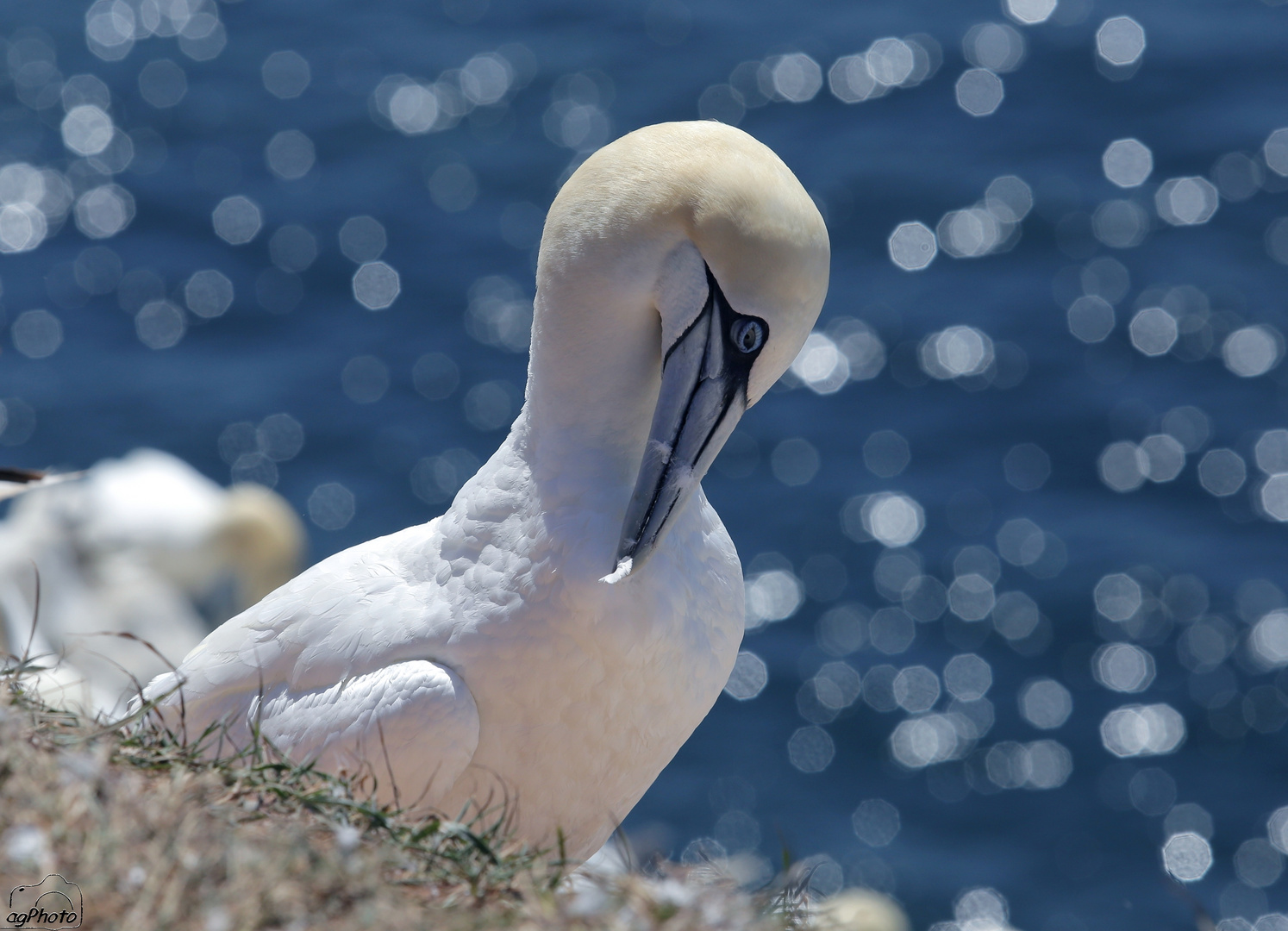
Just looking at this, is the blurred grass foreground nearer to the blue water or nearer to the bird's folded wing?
the bird's folded wing

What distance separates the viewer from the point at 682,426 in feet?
11.6

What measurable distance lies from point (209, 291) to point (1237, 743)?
10.8m

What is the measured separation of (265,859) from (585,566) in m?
1.42

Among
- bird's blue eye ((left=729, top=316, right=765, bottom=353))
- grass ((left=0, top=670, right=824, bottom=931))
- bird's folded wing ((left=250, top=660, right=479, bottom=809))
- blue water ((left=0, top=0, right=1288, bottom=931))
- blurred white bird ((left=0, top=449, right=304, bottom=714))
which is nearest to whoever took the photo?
grass ((left=0, top=670, right=824, bottom=931))

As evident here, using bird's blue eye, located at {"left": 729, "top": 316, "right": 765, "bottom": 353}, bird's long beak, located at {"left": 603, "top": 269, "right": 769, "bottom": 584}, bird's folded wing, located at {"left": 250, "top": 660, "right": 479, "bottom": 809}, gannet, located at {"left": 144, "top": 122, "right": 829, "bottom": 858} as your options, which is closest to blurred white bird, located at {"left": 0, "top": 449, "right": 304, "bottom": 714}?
gannet, located at {"left": 144, "top": 122, "right": 829, "bottom": 858}

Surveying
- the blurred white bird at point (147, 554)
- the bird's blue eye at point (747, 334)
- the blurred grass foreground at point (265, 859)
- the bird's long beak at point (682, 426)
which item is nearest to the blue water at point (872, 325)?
the blurred white bird at point (147, 554)

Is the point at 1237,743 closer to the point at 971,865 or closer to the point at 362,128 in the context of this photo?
the point at 971,865

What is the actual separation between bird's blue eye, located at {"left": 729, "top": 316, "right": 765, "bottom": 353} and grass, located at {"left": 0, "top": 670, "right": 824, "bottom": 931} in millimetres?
1179

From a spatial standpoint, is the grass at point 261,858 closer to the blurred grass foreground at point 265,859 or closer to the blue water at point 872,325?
the blurred grass foreground at point 265,859

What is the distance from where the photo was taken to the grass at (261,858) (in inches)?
89.7

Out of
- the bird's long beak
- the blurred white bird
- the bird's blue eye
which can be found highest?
the bird's blue eye

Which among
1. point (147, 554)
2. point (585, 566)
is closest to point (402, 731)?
point (585, 566)

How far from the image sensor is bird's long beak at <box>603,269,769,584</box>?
3.47 meters

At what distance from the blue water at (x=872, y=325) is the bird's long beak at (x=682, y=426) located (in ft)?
28.9
